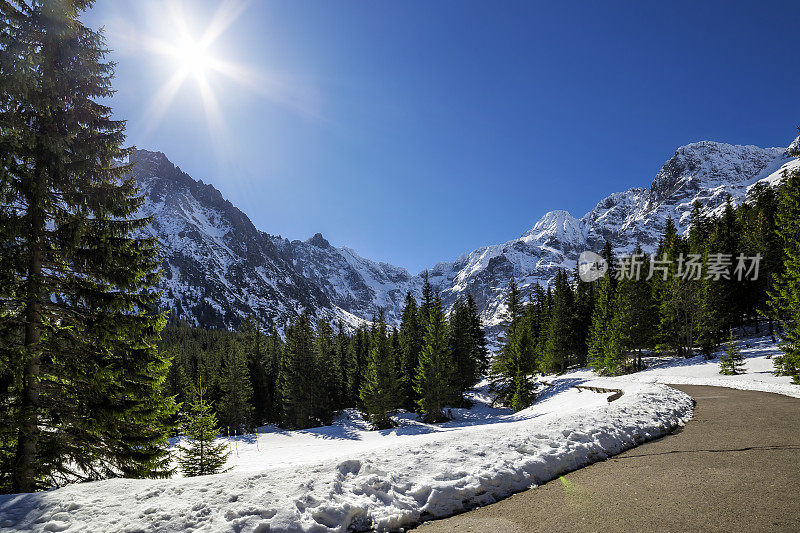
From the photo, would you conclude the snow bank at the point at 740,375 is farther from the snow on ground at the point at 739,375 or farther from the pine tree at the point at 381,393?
the pine tree at the point at 381,393

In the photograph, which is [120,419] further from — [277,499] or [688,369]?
[688,369]

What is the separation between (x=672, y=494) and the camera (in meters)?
5.19

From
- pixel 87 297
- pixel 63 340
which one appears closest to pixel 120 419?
pixel 63 340

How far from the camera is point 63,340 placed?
779 centimetres

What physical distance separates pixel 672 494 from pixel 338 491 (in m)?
5.41

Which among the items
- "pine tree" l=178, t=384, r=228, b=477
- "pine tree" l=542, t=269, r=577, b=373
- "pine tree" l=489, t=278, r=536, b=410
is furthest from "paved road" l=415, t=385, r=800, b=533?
"pine tree" l=542, t=269, r=577, b=373

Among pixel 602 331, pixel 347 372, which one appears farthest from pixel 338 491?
pixel 347 372

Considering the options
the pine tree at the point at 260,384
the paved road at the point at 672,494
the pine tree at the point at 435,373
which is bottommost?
the pine tree at the point at 260,384

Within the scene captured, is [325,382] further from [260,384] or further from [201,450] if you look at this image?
[201,450]

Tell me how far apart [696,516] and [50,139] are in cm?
1412

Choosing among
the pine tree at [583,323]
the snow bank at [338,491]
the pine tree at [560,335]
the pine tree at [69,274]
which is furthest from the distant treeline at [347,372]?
the snow bank at [338,491]

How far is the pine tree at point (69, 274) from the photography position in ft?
23.2

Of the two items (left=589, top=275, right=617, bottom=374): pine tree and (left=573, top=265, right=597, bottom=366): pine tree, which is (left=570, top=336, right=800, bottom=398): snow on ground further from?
(left=573, top=265, right=597, bottom=366): pine tree

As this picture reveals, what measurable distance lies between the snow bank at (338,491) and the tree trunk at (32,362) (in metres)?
2.97
